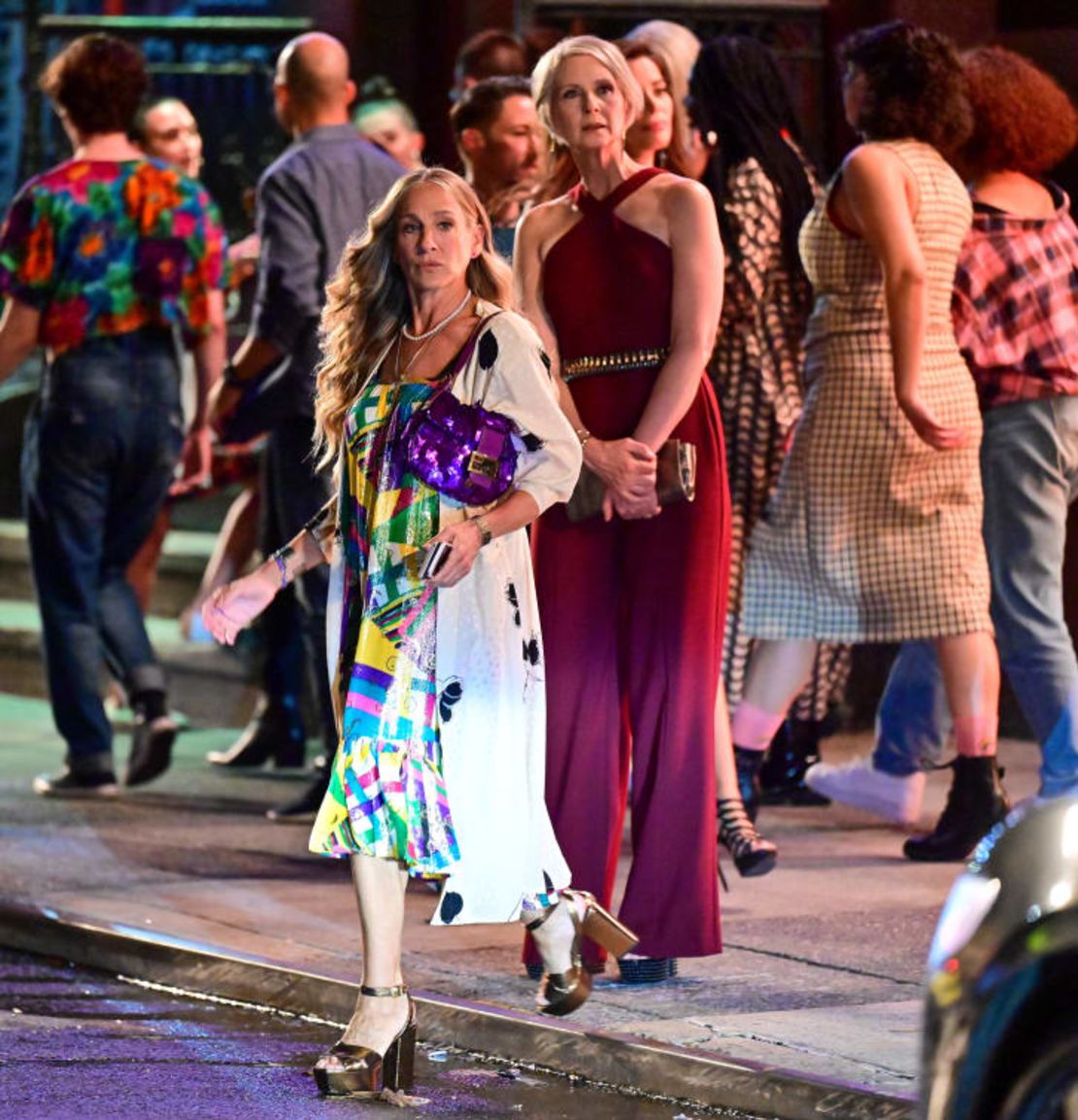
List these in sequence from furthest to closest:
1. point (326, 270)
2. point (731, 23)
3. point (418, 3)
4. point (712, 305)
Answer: point (418, 3) → point (731, 23) → point (326, 270) → point (712, 305)

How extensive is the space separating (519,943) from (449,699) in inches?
62.1

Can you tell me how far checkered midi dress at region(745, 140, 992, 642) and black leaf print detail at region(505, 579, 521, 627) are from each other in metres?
2.50

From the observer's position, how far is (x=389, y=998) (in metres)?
5.93

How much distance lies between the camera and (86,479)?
9.76 meters

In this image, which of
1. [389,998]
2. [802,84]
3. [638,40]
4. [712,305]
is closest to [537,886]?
A: [389,998]

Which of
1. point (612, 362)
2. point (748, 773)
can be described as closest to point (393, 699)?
point (612, 362)

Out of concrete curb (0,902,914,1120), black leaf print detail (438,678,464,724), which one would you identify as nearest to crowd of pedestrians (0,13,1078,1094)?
black leaf print detail (438,678,464,724)

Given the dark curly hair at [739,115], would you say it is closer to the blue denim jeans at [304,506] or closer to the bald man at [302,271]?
the bald man at [302,271]

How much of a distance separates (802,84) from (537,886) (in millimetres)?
5727

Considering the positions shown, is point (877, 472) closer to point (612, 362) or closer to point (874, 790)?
point (874, 790)

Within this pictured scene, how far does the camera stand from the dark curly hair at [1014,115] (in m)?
8.59

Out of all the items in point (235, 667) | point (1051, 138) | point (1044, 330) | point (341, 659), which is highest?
point (1051, 138)

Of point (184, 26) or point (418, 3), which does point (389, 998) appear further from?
point (184, 26)

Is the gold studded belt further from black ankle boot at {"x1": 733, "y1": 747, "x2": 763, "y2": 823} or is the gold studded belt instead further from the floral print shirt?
the floral print shirt
